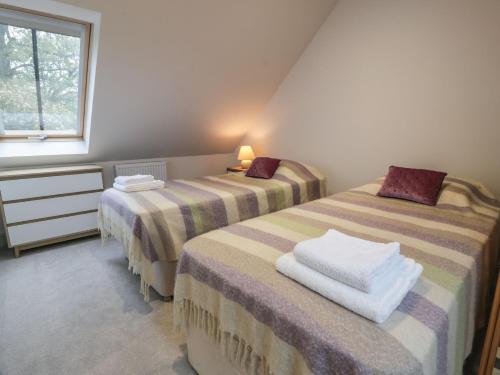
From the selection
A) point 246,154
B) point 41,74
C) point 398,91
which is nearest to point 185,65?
point 41,74

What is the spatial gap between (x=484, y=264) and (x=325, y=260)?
3.29 feet

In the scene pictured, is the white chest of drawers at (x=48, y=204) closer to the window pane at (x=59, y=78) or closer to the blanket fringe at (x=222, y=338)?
the window pane at (x=59, y=78)

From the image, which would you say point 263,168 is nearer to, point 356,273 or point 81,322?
point 81,322

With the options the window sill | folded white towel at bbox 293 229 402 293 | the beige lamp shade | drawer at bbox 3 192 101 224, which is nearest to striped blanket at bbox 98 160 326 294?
drawer at bbox 3 192 101 224

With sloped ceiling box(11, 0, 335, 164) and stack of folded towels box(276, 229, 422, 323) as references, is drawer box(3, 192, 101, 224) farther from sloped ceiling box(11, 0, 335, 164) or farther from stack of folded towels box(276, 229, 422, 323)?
stack of folded towels box(276, 229, 422, 323)

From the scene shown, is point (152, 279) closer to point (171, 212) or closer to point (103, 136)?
point (171, 212)

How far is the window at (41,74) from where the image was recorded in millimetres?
2242

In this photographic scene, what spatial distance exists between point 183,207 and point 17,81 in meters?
1.89

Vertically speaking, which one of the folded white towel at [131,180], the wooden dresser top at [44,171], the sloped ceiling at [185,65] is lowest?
the wooden dresser top at [44,171]

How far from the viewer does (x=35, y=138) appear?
9.00 ft

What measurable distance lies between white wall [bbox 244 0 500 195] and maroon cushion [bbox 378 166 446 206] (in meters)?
0.44

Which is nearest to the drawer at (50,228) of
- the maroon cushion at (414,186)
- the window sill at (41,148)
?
the window sill at (41,148)

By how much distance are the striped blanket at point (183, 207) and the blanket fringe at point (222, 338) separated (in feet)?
2.06

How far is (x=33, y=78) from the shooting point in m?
2.50
